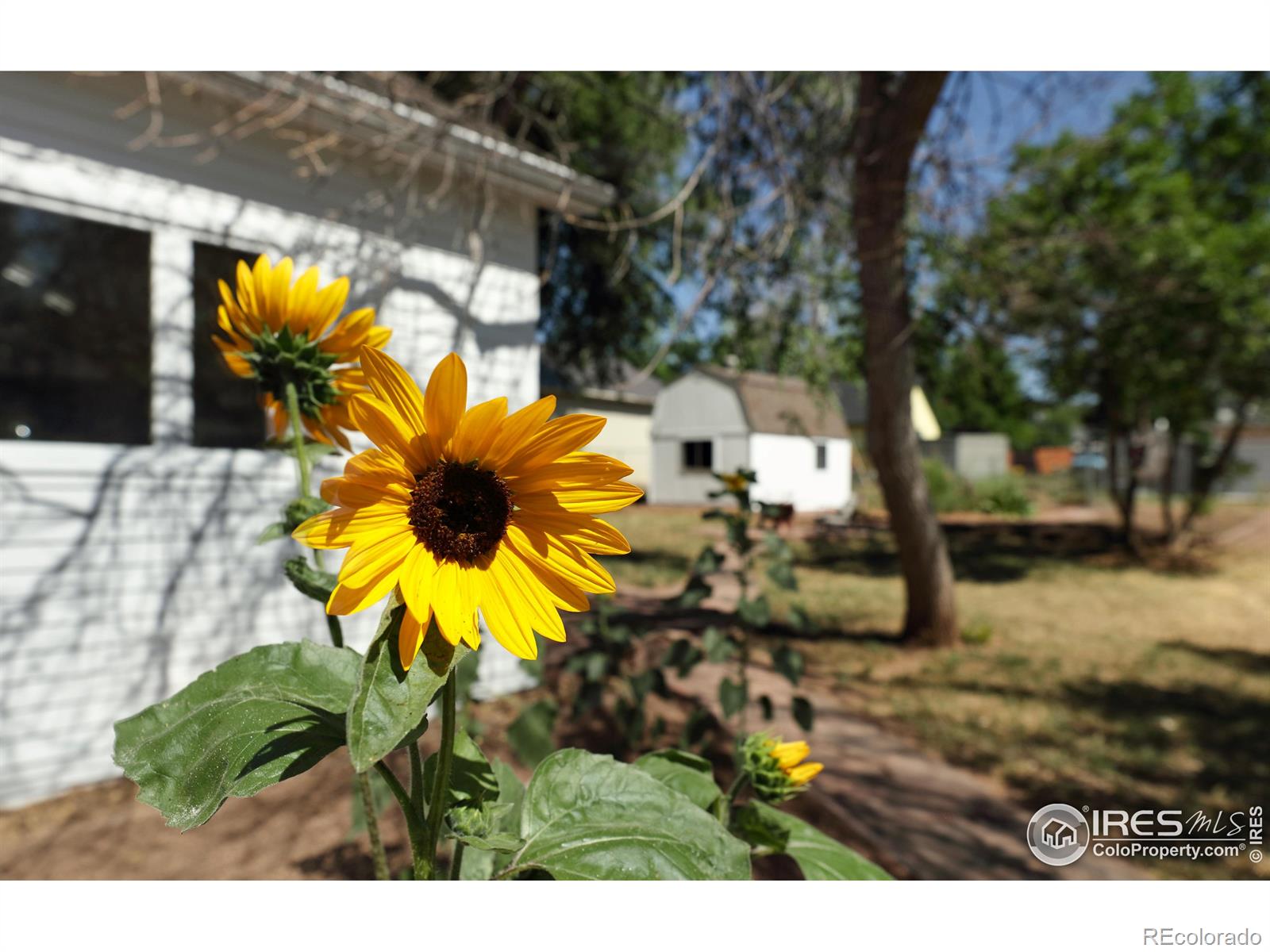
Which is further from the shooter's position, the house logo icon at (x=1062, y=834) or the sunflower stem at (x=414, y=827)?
the house logo icon at (x=1062, y=834)

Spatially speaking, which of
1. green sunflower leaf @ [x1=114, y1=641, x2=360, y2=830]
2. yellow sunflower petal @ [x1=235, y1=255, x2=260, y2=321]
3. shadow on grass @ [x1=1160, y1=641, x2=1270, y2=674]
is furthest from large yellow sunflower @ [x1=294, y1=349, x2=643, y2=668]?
shadow on grass @ [x1=1160, y1=641, x2=1270, y2=674]

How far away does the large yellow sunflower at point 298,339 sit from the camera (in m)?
0.52

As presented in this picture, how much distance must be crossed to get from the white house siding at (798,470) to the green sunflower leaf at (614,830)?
6.28 feet

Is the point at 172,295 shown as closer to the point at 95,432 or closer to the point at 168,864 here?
the point at 168,864

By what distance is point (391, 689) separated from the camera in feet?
1.07

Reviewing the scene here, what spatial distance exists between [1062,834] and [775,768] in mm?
753

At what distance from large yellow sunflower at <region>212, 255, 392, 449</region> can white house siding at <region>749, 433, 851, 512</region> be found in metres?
1.91

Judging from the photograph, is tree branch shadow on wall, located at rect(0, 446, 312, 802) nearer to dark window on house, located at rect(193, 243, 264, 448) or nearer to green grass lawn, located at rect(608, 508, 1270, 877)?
dark window on house, located at rect(193, 243, 264, 448)

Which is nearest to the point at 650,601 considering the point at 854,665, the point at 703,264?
the point at 854,665

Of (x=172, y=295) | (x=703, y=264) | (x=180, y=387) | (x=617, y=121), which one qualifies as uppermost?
(x=617, y=121)

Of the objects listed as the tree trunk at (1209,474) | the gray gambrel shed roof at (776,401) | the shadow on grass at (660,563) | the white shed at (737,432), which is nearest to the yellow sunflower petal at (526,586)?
the white shed at (737,432)

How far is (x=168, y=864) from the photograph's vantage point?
199 centimetres

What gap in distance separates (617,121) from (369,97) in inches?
67.7

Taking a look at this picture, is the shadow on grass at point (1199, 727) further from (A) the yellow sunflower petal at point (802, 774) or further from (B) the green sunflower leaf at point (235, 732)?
(B) the green sunflower leaf at point (235, 732)
